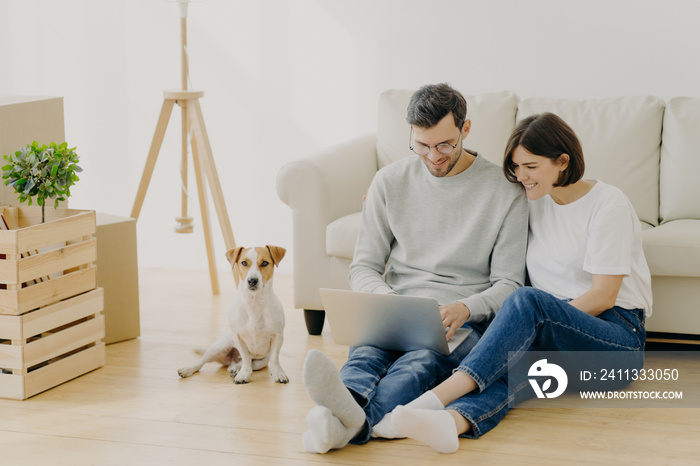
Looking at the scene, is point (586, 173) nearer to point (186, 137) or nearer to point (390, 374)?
point (390, 374)

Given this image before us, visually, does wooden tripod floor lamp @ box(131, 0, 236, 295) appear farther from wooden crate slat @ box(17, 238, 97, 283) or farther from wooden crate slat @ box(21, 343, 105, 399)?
wooden crate slat @ box(21, 343, 105, 399)

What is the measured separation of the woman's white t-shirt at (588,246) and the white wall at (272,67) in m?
1.40

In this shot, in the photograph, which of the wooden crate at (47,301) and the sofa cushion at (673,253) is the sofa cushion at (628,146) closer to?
the sofa cushion at (673,253)

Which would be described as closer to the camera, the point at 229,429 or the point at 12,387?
the point at 229,429

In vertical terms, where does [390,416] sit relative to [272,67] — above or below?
below

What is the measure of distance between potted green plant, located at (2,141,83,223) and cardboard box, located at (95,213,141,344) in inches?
14.6

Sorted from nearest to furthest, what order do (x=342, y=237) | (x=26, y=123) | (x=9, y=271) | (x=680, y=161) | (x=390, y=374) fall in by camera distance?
1. (x=390, y=374)
2. (x=9, y=271)
3. (x=26, y=123)
4. (x=342, y=237)
5. (x=680, y=161)

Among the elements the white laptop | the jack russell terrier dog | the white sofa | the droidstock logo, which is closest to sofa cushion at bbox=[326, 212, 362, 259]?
the white sofa

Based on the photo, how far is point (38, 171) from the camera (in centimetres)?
245

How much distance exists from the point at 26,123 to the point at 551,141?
5.60 ft

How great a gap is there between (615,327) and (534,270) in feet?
0.93

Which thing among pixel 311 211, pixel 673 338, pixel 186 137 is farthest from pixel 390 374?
pixel 186 137

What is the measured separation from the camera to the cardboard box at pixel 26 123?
8.68ft

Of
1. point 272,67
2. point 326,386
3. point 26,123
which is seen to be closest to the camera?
point 326,386
